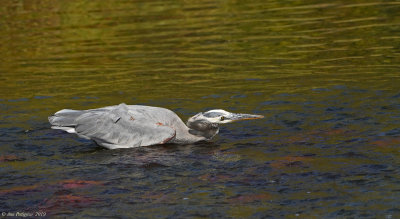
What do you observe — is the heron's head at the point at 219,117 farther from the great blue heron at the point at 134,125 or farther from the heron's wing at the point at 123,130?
the heron's wing at the point at 123,130

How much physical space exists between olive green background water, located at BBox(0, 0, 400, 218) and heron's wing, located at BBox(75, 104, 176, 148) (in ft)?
0.72

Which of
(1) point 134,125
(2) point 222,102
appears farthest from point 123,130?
(2) point 222,102

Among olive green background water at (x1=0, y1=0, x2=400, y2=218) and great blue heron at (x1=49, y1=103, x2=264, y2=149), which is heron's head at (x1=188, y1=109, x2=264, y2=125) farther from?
olive green background water at (x1=0, y1=0, x2=400, y2=218)

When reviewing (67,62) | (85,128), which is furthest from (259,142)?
(67,62)

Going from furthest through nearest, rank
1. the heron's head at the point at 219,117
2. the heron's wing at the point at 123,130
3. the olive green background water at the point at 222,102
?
the heron's head at the point at 219,117
the heron's wing at the point at 123,130
the olive green background water at the point at 222,102

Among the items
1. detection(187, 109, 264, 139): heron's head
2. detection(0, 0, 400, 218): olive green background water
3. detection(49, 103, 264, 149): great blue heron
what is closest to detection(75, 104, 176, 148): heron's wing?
detection(49, 103, 264, 149): great blue heron

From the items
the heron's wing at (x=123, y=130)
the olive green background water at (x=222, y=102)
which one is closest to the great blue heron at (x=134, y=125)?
the heron's wing at (x=123, y=130)

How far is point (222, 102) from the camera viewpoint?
14945mm

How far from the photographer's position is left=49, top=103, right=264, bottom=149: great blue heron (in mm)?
12234

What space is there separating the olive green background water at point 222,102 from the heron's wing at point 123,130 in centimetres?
22

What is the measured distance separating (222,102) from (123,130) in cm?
321

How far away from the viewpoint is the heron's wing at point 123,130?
12.2 meters

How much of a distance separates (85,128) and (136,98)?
143 inches

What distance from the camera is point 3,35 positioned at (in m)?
26.5
